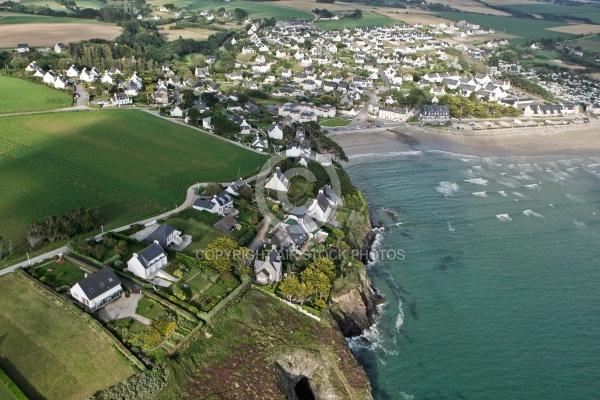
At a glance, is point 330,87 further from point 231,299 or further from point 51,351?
point 51,351

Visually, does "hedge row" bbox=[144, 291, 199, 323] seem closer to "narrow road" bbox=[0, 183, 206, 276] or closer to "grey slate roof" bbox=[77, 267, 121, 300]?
"grey slate roof" bbox=[77, 267, 121, 300]

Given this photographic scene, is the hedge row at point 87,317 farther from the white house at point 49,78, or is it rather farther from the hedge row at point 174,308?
the white house at point 49,78

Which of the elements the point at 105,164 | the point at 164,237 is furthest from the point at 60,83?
the point at 164,237

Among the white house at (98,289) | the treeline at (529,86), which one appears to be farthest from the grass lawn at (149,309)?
the treeline at (529,86)

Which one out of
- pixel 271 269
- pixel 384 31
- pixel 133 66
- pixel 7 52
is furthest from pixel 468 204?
pixel 384 31

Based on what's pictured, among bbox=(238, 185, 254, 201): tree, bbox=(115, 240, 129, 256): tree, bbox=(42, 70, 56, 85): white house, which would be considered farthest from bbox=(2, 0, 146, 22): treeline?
bbox=(115, 240, 129, 256): tree

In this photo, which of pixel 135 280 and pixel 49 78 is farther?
pixel 49 78
